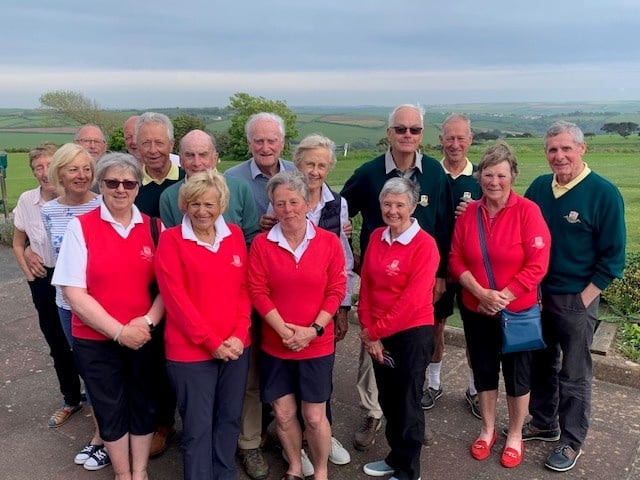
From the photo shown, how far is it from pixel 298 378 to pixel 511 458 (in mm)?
1642

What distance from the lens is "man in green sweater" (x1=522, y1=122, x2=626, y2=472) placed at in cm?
341

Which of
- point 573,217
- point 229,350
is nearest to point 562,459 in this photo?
point 573,217

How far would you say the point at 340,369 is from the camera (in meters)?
5.27

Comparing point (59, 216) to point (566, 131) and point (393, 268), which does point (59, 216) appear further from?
point (566, 131)

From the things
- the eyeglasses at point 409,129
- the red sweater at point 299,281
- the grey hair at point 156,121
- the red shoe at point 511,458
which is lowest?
the red shoe at point 511,458

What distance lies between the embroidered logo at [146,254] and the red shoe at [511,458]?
269 cm

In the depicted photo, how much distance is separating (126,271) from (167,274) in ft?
0.90

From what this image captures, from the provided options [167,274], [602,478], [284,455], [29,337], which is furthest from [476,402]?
[29,337]

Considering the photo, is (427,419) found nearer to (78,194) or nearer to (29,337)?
(78,194)

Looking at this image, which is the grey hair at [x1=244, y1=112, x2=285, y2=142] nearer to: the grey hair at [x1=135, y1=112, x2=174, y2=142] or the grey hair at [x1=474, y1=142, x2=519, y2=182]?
the grey hair at [x1=135, y1=112, x2=174, y2=142]

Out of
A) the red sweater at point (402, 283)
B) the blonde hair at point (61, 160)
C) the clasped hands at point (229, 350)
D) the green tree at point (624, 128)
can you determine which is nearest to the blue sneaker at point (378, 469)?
the red sweater at point (402, 283)

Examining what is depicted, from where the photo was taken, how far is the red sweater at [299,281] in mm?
3104

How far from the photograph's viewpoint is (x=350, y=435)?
13.6 ft

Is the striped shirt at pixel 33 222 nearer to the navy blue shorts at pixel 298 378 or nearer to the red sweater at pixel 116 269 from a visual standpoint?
the red sweater at pixel 116 269
